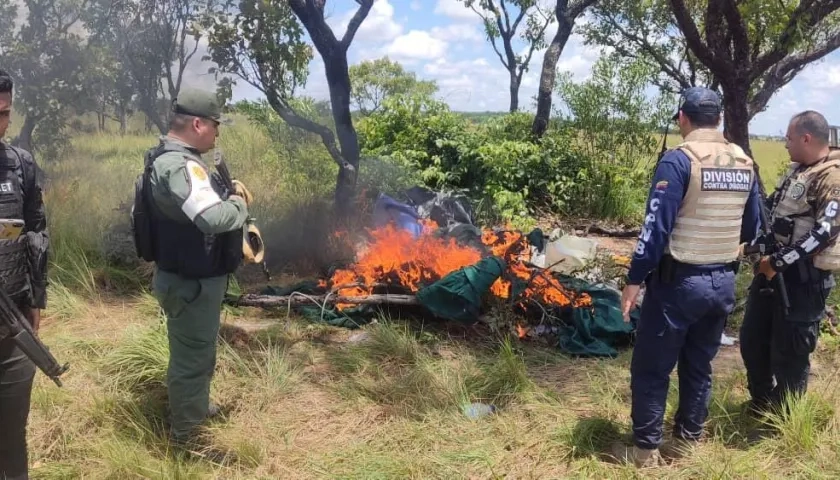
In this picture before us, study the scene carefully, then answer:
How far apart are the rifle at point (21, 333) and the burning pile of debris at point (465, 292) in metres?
2.30

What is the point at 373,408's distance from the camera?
142 inches

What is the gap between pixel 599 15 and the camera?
39.3ft

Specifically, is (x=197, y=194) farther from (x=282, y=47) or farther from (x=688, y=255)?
(x=282, y=47)

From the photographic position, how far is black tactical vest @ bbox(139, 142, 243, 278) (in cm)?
289

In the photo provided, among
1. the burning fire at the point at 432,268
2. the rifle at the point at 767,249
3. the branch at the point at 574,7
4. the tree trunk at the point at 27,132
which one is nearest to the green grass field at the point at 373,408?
the burning fire at the point at 432,268

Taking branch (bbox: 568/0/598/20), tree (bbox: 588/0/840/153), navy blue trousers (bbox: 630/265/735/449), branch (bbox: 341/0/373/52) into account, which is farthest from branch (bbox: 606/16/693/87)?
navy blue trousers (bbox: 630/265/735/449)

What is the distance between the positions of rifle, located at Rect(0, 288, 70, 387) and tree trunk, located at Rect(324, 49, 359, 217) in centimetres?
406

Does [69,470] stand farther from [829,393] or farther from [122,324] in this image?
[829,393]

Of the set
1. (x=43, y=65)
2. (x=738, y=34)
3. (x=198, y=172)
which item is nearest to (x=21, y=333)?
(x=198, y=172)

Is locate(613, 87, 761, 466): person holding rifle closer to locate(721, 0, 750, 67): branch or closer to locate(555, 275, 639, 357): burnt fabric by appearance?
locate(555, 275, 639, 357): burnt fabric

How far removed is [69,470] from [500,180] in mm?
6470

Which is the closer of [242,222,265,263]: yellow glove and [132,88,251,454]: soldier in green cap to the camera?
[132,88,251,454]: soldier in green cap

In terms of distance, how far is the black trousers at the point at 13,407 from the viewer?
2.51 m

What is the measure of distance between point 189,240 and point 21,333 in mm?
787
